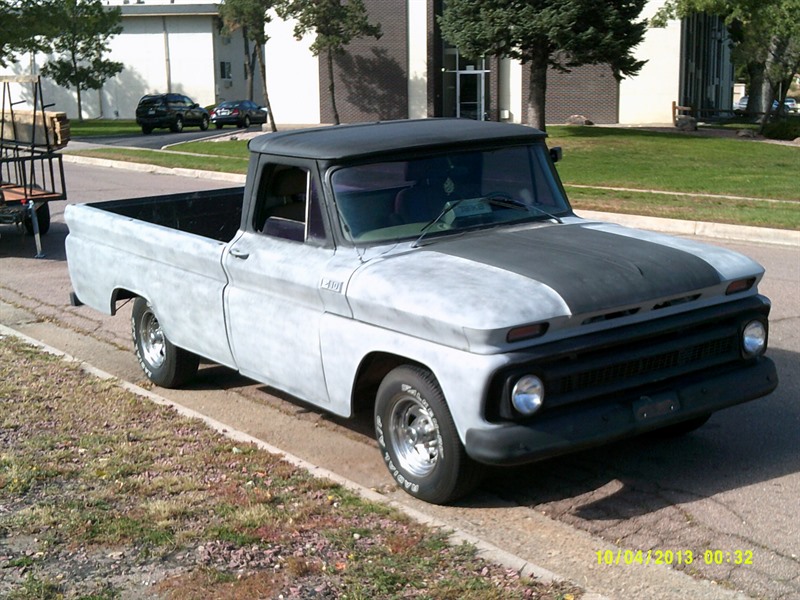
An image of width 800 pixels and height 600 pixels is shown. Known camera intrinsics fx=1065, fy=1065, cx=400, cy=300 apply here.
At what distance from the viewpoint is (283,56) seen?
164 ft

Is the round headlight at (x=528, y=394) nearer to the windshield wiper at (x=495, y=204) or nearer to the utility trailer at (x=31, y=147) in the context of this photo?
the windshield wiper at (x=495, y=204)

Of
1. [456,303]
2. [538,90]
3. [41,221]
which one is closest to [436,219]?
[456,303]

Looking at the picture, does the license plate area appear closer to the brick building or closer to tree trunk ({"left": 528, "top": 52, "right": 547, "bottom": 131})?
tree trunk ({"left": 528, "top": 52, "right": 547, "bottom": 131})

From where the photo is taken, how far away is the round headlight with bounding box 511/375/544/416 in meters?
4.84

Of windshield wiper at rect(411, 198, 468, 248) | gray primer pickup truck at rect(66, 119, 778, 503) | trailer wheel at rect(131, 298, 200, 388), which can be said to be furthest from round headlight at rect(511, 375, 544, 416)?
trailer wheel at rect(131, 298, 200, 388)

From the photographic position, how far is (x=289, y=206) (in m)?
6.34

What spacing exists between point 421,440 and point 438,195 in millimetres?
1515

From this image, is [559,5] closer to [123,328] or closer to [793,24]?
[793,24]

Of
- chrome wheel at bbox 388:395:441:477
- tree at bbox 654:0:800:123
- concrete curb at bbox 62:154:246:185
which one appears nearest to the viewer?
chrome wheel at bbox 388:395:441:477

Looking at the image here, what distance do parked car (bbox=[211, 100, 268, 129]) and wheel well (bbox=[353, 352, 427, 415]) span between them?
48.3 meters

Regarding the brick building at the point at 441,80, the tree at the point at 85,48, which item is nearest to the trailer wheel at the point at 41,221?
the brick building at the point at 441,80

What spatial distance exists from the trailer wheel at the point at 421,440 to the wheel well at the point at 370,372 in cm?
13

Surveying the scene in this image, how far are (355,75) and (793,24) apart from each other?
70.1ft

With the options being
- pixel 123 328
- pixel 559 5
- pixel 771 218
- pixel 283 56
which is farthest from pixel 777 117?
pixel 123 328
